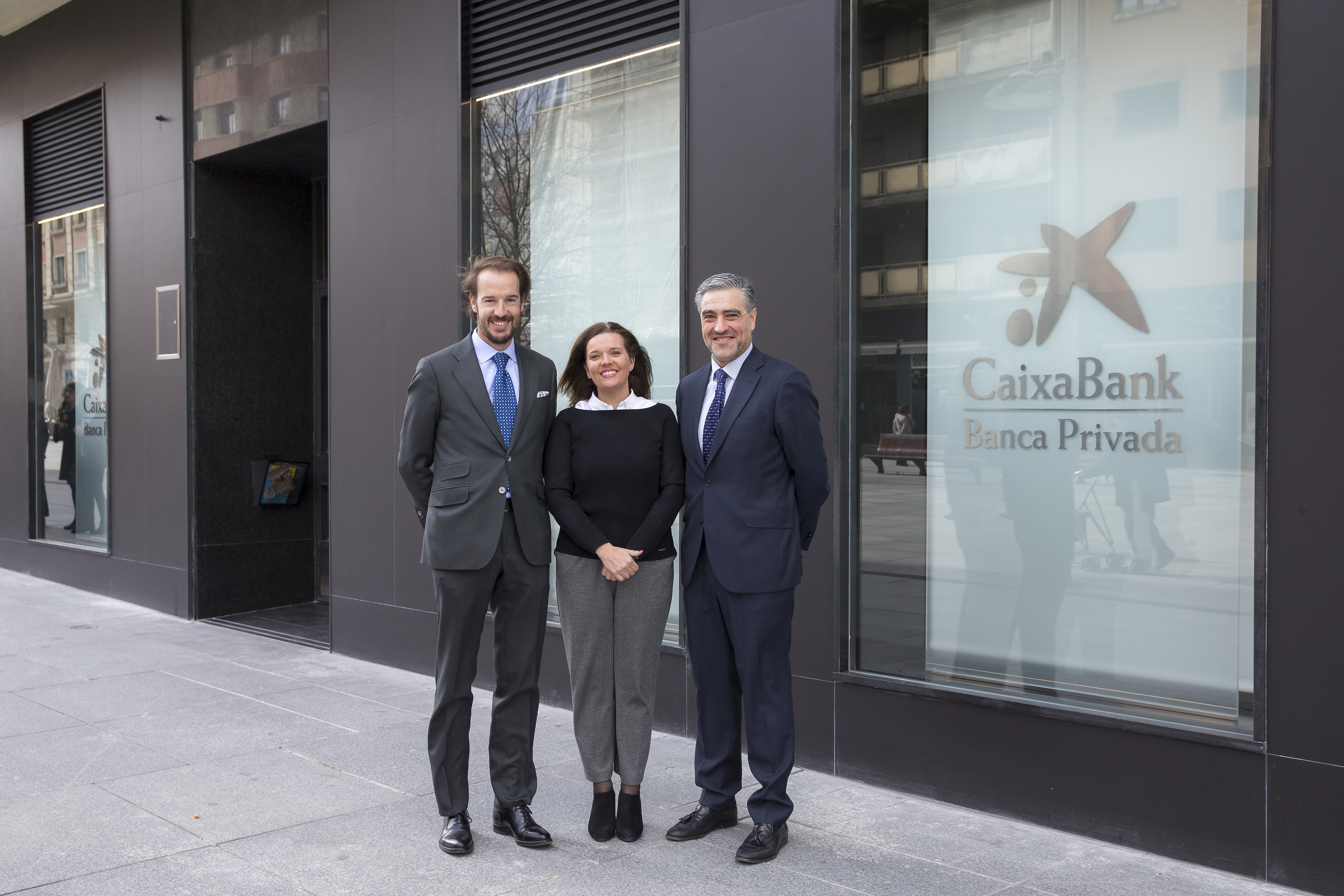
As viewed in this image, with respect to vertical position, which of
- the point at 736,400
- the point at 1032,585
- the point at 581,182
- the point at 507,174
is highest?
the point at 507,174

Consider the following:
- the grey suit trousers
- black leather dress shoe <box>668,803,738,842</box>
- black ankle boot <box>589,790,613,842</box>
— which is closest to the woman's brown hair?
the grey suit trousers

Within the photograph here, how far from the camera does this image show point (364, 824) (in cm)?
425

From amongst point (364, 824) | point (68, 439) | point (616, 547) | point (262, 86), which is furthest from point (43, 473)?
point (616, 547)

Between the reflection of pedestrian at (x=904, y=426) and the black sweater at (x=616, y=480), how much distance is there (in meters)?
1.27

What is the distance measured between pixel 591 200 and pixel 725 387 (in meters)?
2.76

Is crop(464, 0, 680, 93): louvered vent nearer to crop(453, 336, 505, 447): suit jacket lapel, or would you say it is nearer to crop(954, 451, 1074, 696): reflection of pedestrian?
crop(453, 336, 505, 447): suit jacket lapel

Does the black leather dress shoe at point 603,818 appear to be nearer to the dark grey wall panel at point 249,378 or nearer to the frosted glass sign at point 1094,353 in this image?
the frosted glass sign at point 1094,353

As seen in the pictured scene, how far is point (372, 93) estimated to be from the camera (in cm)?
748

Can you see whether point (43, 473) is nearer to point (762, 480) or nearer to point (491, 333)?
point (491, 333)

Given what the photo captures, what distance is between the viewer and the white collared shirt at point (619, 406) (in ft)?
13.4

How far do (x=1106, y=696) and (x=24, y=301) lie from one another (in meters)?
11.2

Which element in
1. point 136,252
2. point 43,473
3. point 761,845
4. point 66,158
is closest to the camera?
point 761,845

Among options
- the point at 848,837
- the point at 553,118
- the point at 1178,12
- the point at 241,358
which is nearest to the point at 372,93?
the point at 553,118

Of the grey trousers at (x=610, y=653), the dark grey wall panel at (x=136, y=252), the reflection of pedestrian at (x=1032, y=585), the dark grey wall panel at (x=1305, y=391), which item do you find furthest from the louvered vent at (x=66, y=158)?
the dark grey wall panel at (x=1305, y=391)
